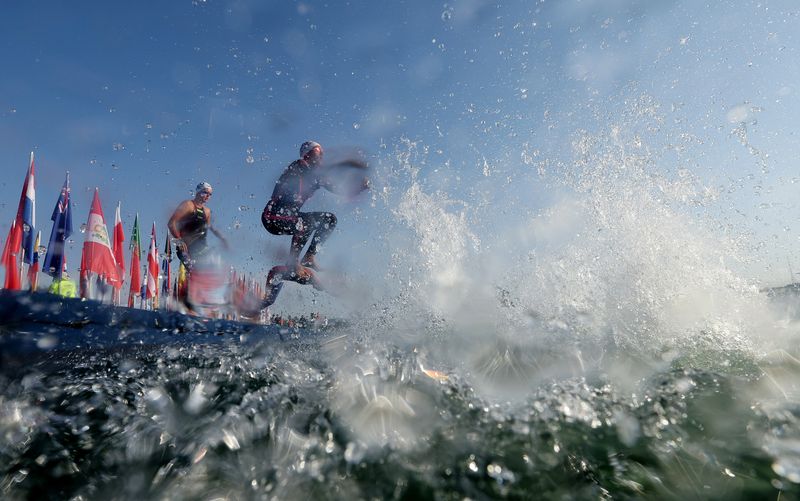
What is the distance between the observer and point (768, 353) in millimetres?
2701

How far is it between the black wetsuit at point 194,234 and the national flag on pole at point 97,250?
587cm

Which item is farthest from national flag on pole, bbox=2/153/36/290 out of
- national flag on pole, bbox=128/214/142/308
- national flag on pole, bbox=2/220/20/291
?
national flag on pole, bbox=128/214/142/308

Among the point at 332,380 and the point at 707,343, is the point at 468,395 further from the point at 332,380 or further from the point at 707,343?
the point at 707,343

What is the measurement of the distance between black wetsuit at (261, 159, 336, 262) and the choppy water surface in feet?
19.5

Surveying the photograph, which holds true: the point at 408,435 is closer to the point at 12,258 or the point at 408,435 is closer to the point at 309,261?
the point at 309,261

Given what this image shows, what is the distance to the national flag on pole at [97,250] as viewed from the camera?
1295 centimetres

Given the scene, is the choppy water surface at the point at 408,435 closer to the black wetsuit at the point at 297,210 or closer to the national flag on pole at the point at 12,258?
the black wetsuit at the point at 297,210

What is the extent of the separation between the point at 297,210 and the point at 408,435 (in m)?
7.16

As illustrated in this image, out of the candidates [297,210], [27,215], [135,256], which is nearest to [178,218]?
[297,210]

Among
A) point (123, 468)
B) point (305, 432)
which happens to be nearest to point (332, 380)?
point (305, 432)

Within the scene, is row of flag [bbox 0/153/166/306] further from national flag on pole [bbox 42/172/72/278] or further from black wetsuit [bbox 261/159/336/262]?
black wetsuit [bbox 261/159/336/262]

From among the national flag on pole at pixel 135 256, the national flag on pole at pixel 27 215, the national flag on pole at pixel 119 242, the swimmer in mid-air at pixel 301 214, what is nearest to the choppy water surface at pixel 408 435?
the swimmer in mid-air at pixel 301 214

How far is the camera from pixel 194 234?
921 cm

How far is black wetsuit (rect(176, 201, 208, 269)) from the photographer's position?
354 inches
